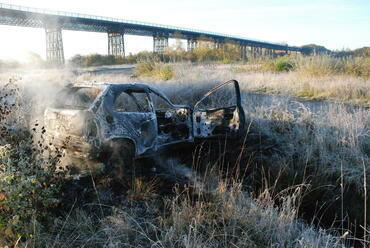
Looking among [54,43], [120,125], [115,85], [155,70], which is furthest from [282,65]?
[54,43]

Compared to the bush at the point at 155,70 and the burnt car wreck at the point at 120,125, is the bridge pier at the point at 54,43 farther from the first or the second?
the burnt car wreck at the point at 120,125

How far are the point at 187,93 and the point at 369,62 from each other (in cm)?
864

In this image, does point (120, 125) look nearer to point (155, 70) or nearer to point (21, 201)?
point (21, 201)

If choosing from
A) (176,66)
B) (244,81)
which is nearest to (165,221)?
(244,81)

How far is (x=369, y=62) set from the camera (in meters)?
12.8

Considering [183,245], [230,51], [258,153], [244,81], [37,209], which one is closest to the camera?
[183,245]

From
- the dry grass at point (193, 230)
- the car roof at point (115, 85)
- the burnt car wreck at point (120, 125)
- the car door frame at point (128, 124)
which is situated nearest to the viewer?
the dry grass at point (193, 230)

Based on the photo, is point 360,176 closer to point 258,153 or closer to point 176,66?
point 258,153

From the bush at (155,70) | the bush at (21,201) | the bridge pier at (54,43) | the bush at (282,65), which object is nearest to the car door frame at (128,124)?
the bush at (21,201)

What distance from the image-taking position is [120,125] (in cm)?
474

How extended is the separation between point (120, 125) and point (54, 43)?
27.1 metres

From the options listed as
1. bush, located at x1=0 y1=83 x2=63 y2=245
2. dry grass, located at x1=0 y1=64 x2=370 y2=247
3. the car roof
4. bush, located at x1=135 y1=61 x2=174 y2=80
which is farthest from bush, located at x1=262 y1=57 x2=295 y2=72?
bush, located at x1=0 y1=83 x2=63 y2=245

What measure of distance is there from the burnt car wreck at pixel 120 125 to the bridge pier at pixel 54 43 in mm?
24672

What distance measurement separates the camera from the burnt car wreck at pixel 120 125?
14.7 feet
